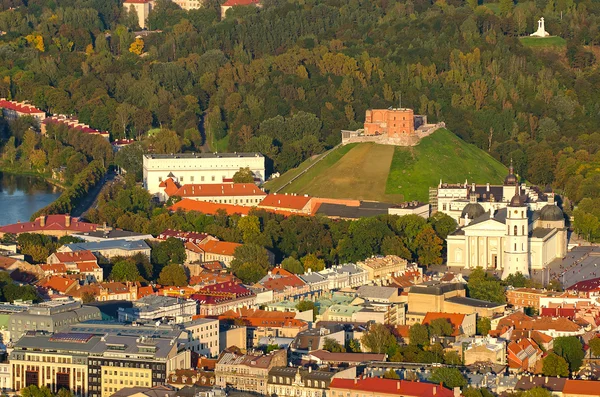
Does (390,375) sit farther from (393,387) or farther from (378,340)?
(378,340)

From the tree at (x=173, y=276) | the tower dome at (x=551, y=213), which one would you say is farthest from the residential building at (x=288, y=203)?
the tree at (x=173, y=276)

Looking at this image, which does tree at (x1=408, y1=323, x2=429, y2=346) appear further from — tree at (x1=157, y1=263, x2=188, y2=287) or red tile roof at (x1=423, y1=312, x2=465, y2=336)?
tree at (x1=157, y1=263, x2=188, y2=287)

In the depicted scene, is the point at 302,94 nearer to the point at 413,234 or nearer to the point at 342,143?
the point at 342,143

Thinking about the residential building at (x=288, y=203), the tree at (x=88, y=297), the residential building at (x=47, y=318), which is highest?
the residential building at (x=47, y=318)

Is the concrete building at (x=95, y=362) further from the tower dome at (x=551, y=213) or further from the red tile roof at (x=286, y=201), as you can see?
the red tile roof at (x=286, y=201)

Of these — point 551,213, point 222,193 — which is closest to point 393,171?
point 222,193
